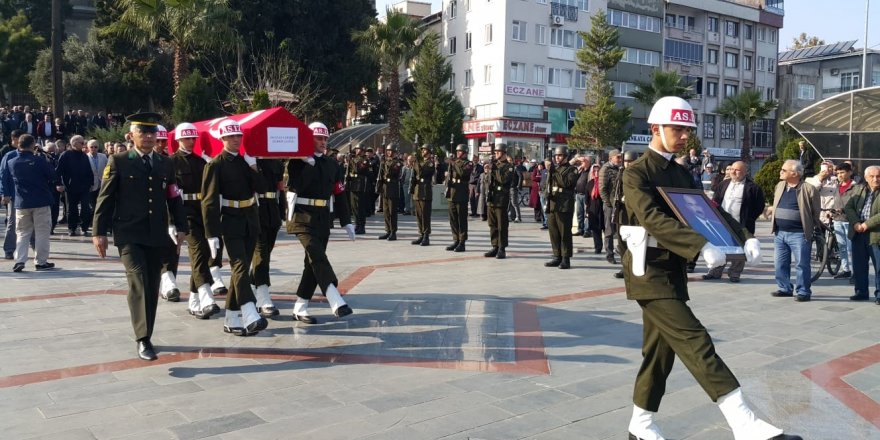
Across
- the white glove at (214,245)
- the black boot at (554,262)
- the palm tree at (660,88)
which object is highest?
the palm tree at (660,88)

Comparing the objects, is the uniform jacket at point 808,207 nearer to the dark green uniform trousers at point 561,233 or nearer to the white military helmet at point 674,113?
the dark green uniform trousers at point 561,233

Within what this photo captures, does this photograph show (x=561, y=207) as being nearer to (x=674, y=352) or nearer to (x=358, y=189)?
(x=358, y=189)

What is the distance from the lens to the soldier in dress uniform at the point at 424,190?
14.6m

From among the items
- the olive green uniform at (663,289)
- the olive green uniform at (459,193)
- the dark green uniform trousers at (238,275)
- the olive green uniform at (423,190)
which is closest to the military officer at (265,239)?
the dark green uniform trousers at (238,275)

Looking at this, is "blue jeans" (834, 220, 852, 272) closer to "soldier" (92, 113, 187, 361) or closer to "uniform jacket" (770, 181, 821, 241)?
"uniform jacket" (770, 181, 821, 241)

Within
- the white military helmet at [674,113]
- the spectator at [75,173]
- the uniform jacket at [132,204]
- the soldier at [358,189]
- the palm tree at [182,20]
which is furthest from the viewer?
the palm tree at [182,20]

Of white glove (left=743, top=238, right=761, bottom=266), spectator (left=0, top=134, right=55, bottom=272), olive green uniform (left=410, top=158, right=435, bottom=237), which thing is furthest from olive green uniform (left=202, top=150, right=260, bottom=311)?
olive green uniform (left=410, top=158, right=435, bottom=237)

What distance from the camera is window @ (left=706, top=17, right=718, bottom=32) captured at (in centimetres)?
6262

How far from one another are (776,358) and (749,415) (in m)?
2.93

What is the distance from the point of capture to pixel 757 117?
5391cm

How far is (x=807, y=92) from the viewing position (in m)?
69.9

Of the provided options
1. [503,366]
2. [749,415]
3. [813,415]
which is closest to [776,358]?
[813,415]

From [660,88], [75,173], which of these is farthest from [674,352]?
[660,88]

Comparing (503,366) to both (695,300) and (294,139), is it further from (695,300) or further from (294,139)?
(695,300)
